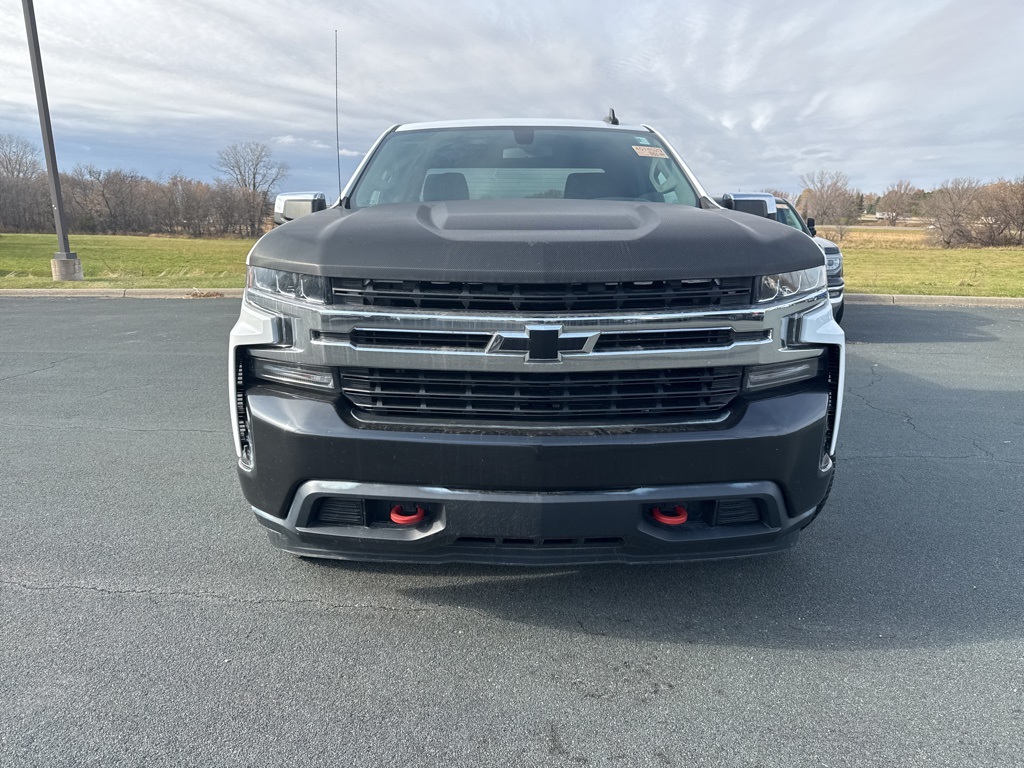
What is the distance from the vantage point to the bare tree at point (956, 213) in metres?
40.7

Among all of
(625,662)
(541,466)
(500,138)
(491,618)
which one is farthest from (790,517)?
(500,138)

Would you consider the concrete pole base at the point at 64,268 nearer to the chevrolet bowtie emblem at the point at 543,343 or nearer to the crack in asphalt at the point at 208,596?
the crack in asphalt at the point at 208,596

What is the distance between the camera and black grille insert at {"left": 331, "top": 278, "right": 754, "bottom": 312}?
220cm

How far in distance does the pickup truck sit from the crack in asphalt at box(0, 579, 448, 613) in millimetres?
410

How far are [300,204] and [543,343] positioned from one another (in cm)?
202

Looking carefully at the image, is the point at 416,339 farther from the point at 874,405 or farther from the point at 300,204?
the point at 874,405

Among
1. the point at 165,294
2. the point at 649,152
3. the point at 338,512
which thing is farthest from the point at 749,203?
the point at 165,294

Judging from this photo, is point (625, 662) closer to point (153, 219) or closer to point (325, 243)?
point (325, 243)

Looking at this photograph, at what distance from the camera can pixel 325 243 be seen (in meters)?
2.35

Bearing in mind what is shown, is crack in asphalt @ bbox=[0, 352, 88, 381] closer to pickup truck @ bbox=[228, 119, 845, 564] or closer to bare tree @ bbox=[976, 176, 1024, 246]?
pickup truck @ bbox=[228, 119, 845, 564]

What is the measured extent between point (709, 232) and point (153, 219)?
3096 inches

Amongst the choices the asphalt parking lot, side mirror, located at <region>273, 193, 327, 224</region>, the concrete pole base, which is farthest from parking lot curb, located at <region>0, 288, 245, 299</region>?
side mirror, located at <region>273, 193, 327, 224</region>

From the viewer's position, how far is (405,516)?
7.68ft

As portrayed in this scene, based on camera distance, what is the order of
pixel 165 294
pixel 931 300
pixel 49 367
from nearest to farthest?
1. pixel 49 367
2. pixel 931 300
3. pixel 165 294
